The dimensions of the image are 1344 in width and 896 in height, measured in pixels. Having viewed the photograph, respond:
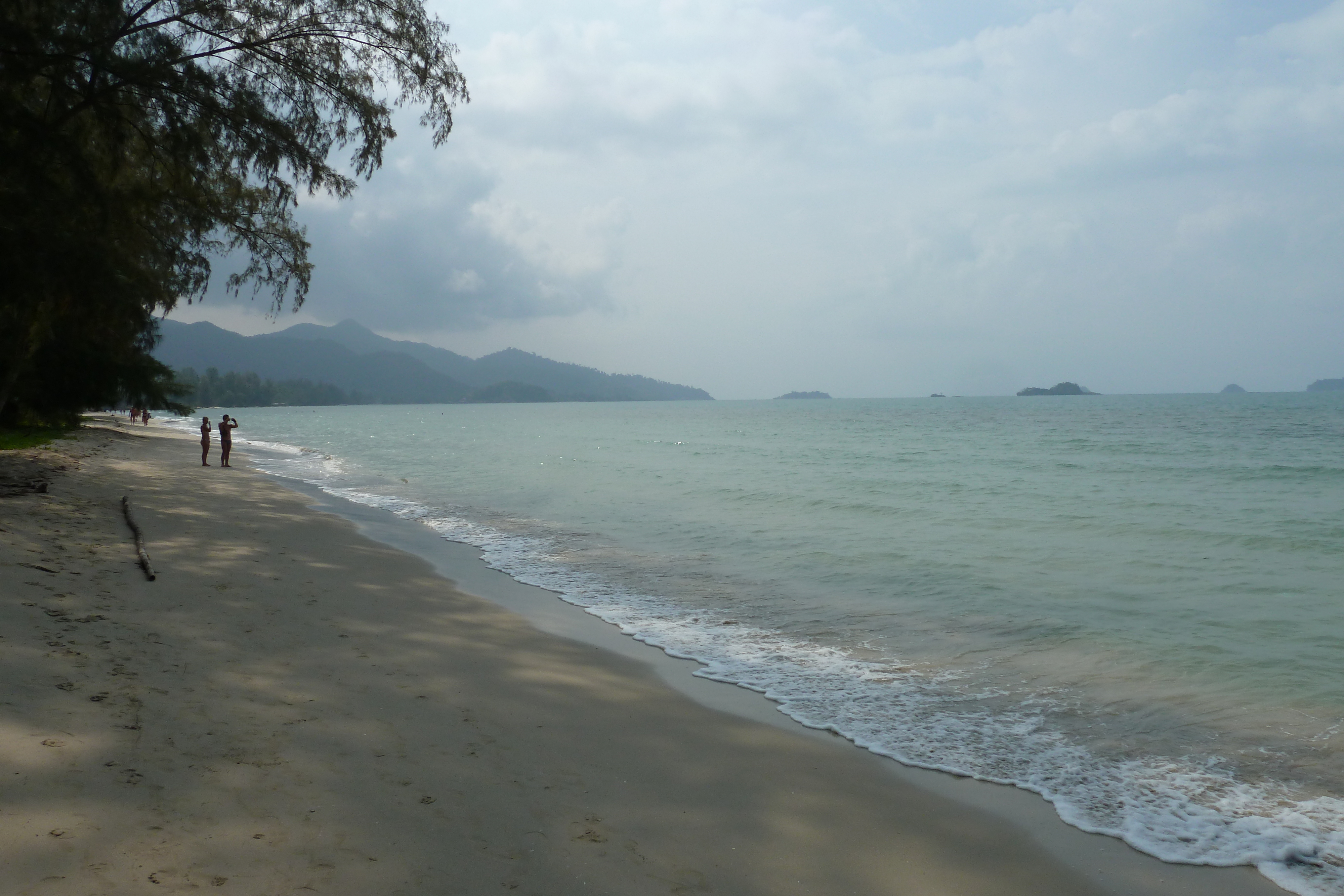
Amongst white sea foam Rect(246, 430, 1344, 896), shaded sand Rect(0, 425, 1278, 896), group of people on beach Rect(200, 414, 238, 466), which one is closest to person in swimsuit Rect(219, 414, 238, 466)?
group of people on beach Rect(200, 414, 238, 466)

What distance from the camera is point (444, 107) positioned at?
13.1 m

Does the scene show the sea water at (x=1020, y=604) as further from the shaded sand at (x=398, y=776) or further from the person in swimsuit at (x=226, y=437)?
the person in swimsuit at (x=226, y=437)

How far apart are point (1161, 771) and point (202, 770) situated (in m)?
5.74

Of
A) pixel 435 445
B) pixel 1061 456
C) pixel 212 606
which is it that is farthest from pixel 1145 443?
pixel 212 606

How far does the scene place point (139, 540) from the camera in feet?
30.5

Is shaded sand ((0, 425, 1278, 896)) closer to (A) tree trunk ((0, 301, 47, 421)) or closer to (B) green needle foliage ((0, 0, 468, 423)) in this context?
(B) green needle foliage ((0, 0, 468, 423))

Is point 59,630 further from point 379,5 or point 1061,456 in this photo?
point 1061,456

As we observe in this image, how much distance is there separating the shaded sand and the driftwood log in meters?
0.37

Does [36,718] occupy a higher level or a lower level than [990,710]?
higher

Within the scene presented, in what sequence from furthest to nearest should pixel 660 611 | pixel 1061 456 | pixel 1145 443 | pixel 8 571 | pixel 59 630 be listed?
pixel 1145 443 < pixel 1061 456 < pixel 660 611 < pixel 8 571 < pixel 59 630

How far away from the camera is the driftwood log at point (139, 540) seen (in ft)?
26.1

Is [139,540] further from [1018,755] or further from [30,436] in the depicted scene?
[30,436]

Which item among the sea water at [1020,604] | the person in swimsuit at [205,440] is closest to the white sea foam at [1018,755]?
the sea water at [1020,604]

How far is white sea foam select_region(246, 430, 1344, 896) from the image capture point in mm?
4363
